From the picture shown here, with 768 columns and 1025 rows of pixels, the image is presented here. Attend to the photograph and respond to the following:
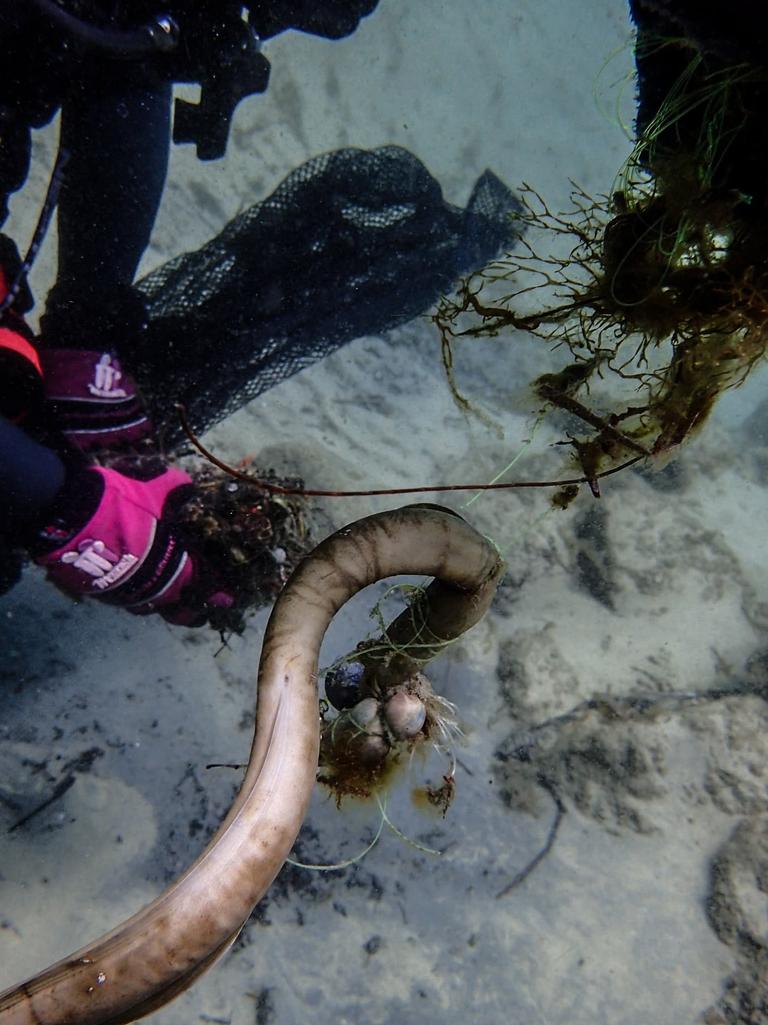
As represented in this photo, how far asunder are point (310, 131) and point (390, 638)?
10303mm

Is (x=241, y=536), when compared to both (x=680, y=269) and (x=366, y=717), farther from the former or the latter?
(x=680, y=269)

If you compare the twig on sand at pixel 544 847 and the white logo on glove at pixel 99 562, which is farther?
the twig on sand at pixel 544 847

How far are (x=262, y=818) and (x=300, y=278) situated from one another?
402 cm

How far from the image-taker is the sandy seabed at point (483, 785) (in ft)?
10.2

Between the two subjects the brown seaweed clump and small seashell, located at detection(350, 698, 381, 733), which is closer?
the brown seaweed clump

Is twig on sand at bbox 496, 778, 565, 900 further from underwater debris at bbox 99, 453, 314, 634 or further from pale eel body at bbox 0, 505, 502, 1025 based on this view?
pale eel body at bbox 0, 505, 502, 1025

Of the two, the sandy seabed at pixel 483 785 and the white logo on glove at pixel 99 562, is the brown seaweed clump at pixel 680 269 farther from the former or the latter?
the white logo on glove at pixel 99 562

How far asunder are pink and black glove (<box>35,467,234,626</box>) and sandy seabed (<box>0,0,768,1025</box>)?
68 centimetres

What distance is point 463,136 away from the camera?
11.5m

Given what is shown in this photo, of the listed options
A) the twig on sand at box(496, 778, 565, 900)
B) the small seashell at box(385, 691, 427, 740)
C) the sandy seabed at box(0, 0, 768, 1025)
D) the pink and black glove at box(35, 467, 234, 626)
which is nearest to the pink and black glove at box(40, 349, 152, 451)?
the pink and black glove at box(35, 467, 234, 626)

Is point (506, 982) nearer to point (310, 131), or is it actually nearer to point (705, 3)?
point (705, 3)

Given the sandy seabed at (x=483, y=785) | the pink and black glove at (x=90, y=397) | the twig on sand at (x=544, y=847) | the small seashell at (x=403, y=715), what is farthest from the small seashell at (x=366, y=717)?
the pink and black glove at (x=90, y=397)

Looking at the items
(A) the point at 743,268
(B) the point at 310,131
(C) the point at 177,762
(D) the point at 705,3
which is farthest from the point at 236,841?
(B) the point at 310,131

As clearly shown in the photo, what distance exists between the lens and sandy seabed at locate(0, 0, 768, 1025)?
10.2 ft
